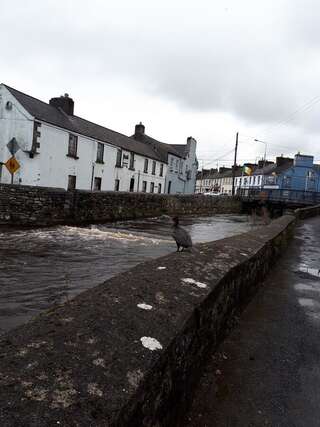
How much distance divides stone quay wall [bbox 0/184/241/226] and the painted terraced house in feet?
10.7

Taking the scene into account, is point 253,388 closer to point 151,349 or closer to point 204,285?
point 204,285

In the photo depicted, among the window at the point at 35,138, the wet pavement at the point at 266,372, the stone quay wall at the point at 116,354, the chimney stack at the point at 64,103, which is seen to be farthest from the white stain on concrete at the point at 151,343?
the chimney stack at the point at 64,103

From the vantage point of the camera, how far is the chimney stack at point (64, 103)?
33.7 m

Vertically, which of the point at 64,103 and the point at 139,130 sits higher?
the point at 139,130

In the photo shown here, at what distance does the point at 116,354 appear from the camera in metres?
1.98

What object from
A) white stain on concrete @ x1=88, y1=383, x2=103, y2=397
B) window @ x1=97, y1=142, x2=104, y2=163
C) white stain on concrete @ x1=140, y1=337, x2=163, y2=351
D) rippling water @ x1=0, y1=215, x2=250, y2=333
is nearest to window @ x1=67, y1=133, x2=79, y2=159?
window @ x1=97, y1=142, x2=104, y2=163

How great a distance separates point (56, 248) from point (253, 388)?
9.89 meters

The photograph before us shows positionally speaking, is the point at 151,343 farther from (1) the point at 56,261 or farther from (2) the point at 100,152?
(2) the point at 100,152

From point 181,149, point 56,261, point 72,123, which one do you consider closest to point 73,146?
point 72,123

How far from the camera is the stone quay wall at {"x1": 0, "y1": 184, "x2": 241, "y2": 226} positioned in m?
17.8

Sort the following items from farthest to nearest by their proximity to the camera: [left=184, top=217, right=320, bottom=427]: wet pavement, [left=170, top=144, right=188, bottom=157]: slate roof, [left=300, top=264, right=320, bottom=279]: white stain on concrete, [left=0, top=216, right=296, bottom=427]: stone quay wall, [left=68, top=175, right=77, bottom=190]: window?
[left=170, top=144, right=188, bottom=157]: slate roof < [left=68, top=175, right=77, bottom=190]: window < [left=300, top=264, right=320, bottom=279]: white stain on concrete < [left=184, top=217, right=320, bottom=427]: wet pavement < [left=0, top=216, right=296, bottom=427]: stone quay wall

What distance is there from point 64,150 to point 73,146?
1.59 metres

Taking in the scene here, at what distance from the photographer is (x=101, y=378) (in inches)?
69.0

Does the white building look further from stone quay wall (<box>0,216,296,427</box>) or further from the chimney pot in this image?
stone quay wall (<box>0,216,296,427</box>)
